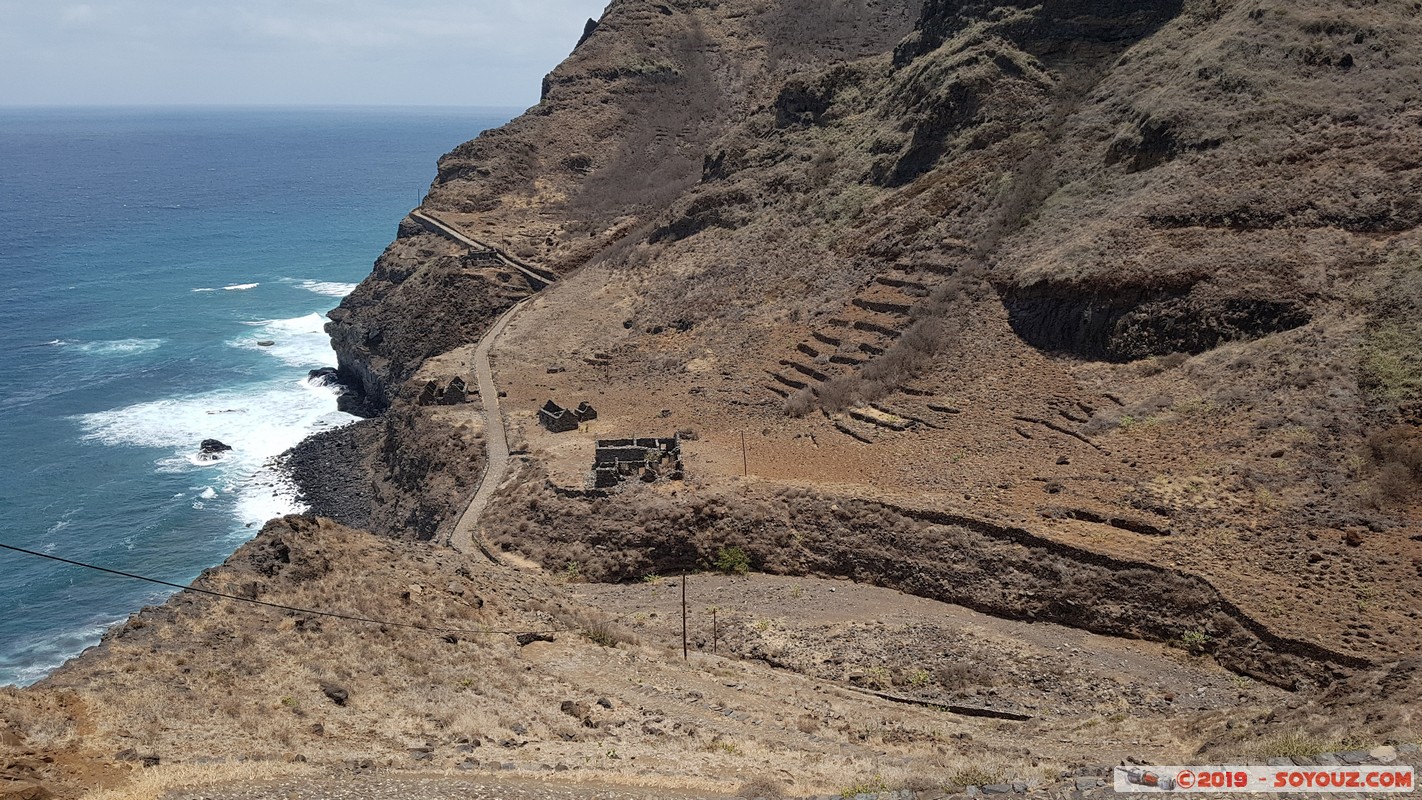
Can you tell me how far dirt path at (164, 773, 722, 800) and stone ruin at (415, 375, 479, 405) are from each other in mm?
27090

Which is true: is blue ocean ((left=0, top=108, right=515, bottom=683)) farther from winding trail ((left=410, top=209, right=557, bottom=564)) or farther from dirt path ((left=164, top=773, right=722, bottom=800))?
dirt path ((left=164, top=773, right=722, bottom=800))

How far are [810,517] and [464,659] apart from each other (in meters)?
9.47

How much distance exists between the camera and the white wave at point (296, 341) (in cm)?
5966

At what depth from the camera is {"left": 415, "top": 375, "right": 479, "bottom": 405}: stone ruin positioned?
125 feet

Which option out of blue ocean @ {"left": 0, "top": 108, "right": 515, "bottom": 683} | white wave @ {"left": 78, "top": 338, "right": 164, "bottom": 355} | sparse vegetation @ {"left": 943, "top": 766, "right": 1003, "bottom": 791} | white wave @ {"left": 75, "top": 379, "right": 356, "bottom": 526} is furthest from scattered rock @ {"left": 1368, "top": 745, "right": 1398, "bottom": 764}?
white wave @ {"left": 78, "top": 338, "right": 164, "bottom": 355}

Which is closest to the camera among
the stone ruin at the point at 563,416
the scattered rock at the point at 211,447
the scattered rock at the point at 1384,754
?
the scattered rock at the point at 1384,754

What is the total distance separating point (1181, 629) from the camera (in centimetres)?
1850

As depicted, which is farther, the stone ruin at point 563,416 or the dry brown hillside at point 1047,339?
the stone ruin at point 563,416

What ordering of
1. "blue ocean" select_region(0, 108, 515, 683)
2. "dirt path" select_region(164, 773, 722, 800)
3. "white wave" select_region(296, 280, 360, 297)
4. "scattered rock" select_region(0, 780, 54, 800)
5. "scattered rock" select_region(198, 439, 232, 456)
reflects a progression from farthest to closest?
"white wave" select_region(296, 280, 360, 297) → "scattered rock" select_region(198, 439, 232, 456) → "blue ocean" select_region(0, 108, 515, 683) → "dirt path" select_region(164, 773, 722, 800) → "scattered rock" select_region(0, 780, 54, 800)

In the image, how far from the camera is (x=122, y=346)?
61.8m

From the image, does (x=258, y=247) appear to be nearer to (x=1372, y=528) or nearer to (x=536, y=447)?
(x=536, y=447)

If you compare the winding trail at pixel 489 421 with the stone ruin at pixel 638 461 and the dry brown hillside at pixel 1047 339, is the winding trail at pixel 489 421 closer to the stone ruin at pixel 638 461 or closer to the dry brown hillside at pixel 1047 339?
the dry brown hillside at pixel 1047 339

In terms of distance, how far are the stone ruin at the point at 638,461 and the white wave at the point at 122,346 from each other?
44.0m

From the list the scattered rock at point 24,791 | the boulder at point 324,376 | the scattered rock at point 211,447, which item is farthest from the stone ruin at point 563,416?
the boulder at point 324,376
